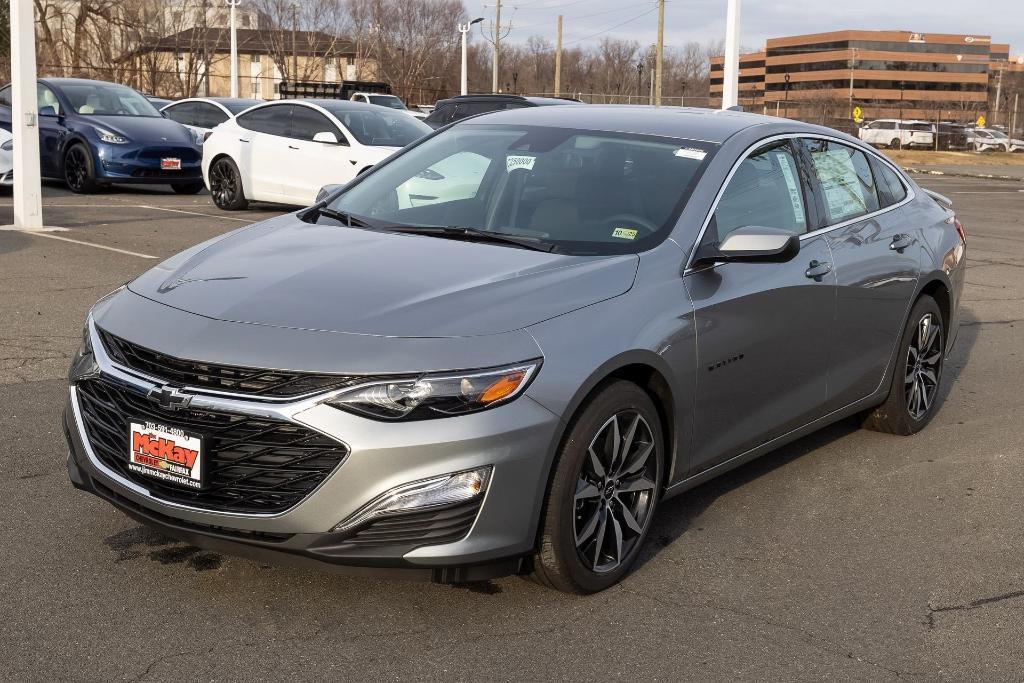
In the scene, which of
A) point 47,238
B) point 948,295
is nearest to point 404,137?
point 47,238

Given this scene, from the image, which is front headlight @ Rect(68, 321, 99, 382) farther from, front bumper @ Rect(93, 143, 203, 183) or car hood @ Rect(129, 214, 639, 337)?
front bumper @ Rect(93, 143, 203, 183)

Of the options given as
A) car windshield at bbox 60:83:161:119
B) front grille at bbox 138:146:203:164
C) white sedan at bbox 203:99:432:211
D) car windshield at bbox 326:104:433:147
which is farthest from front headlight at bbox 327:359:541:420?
car windshield at bbox 60:83:161:119

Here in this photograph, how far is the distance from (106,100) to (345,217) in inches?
576

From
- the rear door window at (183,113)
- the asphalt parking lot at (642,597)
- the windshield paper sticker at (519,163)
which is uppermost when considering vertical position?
the rear door window at (183,113)

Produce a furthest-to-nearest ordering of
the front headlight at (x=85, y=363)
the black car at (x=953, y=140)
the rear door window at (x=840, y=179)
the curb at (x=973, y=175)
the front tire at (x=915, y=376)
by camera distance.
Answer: the black car at (x=953, y=140) → the curb at (x=973, y=175) → the front tire at (x=915, y=376) → the rear door window at (x=840, y=179) → the front headlight at (x=85, y=363)

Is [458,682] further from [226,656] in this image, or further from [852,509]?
[852,509]

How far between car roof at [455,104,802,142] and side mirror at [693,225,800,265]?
0.68m

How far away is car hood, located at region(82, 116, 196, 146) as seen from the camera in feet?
57.8

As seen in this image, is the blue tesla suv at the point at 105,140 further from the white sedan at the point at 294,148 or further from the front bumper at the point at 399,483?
the front bumper at the point at 399,483

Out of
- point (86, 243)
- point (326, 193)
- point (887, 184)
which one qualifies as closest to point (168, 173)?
point (86, 243)

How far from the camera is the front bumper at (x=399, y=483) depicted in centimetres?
358

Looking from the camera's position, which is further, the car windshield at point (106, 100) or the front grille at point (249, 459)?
the car windshield at point (106, 100)

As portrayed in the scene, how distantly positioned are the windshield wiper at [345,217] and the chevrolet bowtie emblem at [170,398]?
4.84ft

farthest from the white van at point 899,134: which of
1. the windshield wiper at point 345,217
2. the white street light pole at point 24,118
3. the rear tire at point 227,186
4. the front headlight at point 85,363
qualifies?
the front headlight at point 85,363
